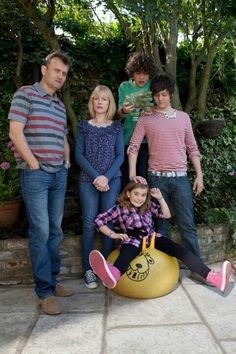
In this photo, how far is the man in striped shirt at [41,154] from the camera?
285cm

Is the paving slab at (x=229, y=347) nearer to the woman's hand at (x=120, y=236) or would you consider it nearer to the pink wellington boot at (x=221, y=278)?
the pink wellington boot at (x=221, y=278)

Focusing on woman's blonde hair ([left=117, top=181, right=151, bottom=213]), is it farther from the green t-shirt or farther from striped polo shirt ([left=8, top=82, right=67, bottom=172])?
striped polo shirt ([left=8, top=82, right=67, bottom=172])

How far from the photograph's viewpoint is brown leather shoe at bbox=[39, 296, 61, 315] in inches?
114

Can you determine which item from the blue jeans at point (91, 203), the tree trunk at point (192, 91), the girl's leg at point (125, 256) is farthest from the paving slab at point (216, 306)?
the tree trunk at point (192, 91)

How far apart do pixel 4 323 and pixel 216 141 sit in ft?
11.1

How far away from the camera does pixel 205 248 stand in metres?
4.02

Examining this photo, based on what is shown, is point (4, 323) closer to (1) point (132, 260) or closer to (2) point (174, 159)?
(1) point (132, 260)

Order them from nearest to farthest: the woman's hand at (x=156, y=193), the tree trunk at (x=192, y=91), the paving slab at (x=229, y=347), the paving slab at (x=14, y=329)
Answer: the paving slab at (x=229, y=347), the paving slab at (x=14, y=329), the woman's hand at (x=156, y=193), the tree trunk at (x=192, y=91)

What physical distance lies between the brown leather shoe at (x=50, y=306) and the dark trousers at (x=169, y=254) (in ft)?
1.76

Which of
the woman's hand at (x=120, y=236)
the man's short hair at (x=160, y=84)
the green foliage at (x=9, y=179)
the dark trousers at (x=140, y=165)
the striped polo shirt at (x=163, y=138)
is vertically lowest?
the woman's hand at (x=120, y=236)

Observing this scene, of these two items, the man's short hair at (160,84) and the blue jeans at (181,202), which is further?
the blue jeans at (181,202)

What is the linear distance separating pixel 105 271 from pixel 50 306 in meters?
0.48

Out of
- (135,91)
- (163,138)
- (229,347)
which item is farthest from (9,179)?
(229,347)

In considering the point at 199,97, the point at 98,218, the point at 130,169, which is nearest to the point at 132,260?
the point at 98,218
